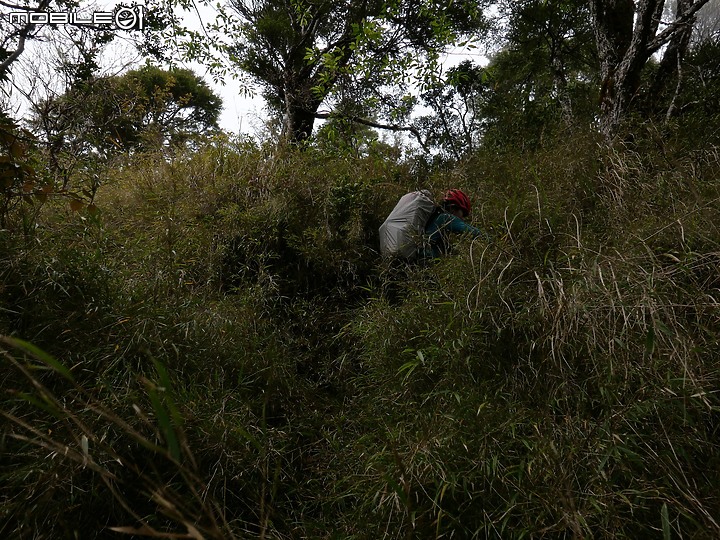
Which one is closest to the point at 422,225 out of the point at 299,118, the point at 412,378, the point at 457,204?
the point at 457,204

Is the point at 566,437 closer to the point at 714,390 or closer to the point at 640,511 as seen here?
the point at 640,511

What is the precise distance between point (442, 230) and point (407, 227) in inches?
9.2

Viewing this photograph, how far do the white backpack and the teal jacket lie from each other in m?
0.06

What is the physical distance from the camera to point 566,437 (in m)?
1.34

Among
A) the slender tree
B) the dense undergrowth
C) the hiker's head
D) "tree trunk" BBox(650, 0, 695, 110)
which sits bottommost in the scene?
the dense undergrowth

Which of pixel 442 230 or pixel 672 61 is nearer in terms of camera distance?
pixel 442 230

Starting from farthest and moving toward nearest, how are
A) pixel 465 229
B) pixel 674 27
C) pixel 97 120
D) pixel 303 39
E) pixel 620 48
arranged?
pixel 303 39 → pixel 97 120 → pixel 620 48 → pixel 674 27 → pixel 465 229

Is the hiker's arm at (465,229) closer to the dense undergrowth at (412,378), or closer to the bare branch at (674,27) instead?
the dense undergrowth at (412,378)

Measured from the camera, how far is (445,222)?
2656 millimetres

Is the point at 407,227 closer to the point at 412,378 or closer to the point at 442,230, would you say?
the point at 442,230

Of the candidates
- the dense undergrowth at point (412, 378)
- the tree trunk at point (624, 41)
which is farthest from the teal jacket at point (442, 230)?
the tree trunk at point (624, 41)

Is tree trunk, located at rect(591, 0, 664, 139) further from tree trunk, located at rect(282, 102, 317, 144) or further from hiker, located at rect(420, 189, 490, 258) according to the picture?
tree trunk, located at rect(282, 102, 317, 144)

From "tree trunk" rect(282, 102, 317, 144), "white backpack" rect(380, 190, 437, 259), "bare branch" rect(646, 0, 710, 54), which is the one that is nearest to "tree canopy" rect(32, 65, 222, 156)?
"tree trunk" rect(282, 102, 317, 144)

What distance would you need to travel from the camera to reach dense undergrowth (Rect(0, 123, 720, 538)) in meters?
1.21
